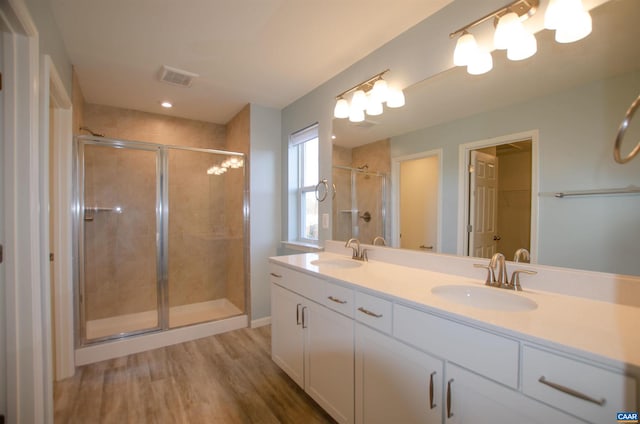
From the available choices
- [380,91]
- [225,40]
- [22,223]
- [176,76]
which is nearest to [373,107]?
[380,91]

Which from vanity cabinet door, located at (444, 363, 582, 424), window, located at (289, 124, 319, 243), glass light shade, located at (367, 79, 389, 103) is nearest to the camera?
vanity cabinet door, located at (444, 363, 582, 424)

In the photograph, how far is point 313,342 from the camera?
172cm

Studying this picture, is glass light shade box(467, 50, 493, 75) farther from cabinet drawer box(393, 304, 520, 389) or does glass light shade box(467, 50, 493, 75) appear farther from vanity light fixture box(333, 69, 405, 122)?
cabinet drawer box(393, 304, 520, 389)

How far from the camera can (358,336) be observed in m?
1.40

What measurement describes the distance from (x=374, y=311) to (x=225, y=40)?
2.00 metres

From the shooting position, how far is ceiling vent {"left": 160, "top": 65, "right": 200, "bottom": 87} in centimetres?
233

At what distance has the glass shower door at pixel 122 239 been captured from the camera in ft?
9.48

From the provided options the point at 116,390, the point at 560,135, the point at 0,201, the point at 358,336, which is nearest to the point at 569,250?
the point at 560,135

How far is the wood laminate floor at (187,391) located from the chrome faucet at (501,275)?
48.4 inches

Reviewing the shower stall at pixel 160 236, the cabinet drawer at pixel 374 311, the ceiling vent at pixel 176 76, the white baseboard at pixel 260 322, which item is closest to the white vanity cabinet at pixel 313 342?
the cabinet drawer at pixel 374 311

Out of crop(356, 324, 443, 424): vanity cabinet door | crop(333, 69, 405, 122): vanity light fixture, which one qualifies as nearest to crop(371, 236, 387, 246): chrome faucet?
crop(356, 324, 443, 424): vanity cabinet door

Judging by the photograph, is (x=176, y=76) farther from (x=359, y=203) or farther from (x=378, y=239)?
(x=378, y=239)

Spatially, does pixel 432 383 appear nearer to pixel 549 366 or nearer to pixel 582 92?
pixel 549 366

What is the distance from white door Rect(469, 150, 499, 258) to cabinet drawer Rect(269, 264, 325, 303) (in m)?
0.88
